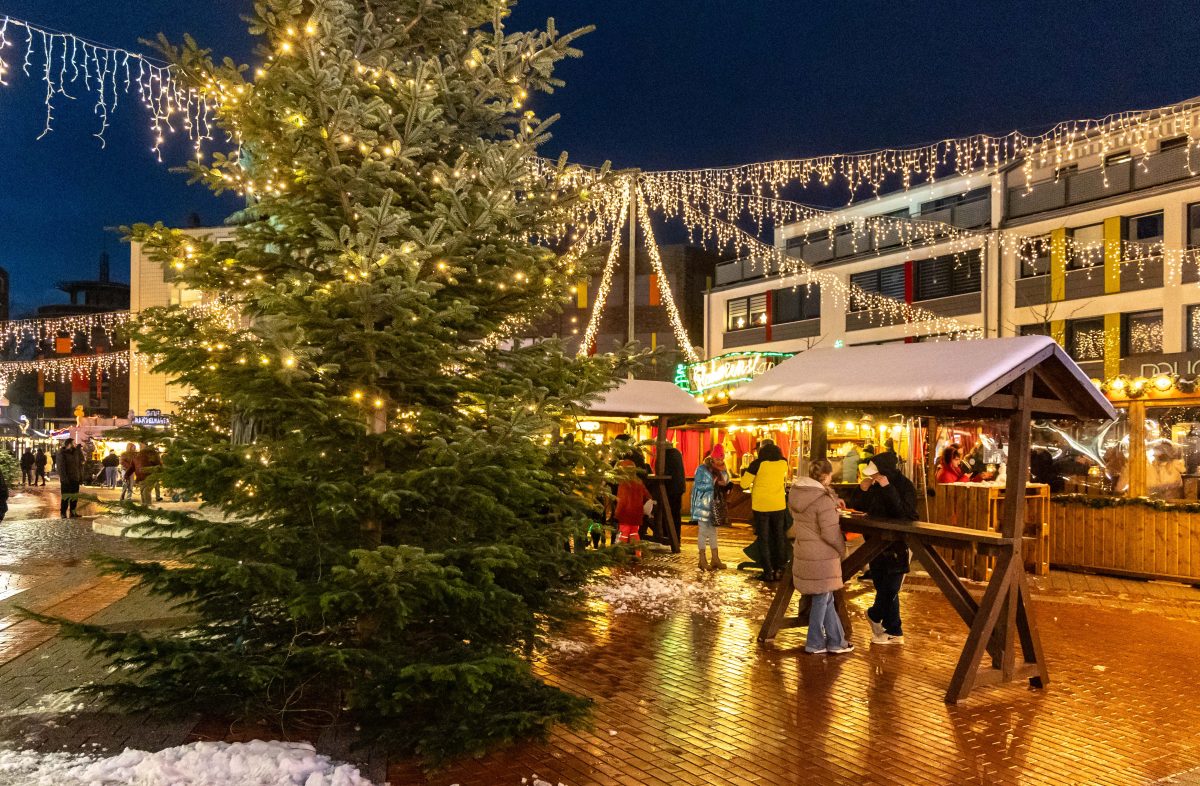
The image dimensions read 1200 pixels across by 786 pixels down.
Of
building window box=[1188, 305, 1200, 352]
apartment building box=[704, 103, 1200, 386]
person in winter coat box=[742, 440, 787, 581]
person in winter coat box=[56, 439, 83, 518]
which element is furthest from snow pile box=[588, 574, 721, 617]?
building window box=[1188, 305, 1200, 352]

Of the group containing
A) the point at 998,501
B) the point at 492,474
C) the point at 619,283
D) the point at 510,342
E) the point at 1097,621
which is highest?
the point at 619,283

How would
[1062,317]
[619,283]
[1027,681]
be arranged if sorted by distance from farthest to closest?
[619,283] < [1062,317] < [1027,681]

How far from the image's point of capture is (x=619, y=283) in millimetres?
45406

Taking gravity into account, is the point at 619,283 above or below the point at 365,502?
above

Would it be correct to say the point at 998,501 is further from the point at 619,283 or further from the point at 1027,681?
the point at 619,283

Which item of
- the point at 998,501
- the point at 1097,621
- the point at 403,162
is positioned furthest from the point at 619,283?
the point at 403,162

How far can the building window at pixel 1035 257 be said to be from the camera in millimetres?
28047

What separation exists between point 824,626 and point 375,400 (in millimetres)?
4522

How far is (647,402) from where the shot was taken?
15109 mm

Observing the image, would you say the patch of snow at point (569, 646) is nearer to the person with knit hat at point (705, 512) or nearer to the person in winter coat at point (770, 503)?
the person in winter coat at point (770, 503)

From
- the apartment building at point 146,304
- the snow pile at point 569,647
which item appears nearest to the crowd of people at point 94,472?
the snow pile at point 569,647

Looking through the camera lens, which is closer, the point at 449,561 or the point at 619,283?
the point at 449,561

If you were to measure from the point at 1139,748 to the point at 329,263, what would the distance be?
5807mm

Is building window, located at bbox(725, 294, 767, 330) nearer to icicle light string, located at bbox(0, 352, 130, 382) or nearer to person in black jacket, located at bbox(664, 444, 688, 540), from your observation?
person in black jacket, located at bbox(664, 444, 688, 540)
